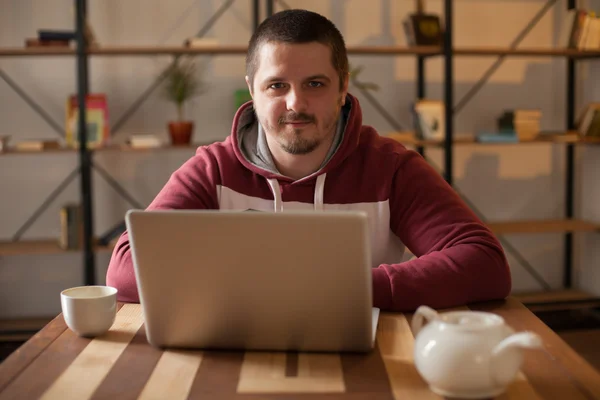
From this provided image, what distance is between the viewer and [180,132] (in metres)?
3.45

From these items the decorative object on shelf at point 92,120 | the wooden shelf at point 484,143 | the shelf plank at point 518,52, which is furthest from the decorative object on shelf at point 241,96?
the shelf plank at point 518,52

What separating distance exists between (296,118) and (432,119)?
191 cm

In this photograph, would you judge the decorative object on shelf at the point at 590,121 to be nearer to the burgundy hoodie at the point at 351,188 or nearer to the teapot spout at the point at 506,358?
the burgundy hoodie at the point at 351,188

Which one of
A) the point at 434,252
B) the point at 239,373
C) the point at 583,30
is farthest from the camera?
the point at 583,30

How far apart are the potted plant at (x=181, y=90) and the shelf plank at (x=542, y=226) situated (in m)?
1.57

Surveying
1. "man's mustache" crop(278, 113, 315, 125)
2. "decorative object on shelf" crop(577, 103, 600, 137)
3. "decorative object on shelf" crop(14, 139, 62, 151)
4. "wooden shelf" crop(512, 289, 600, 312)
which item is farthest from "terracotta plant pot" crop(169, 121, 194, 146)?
"decorative object on shelf" crop(577, 103, 600, 137)

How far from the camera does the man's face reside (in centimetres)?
177

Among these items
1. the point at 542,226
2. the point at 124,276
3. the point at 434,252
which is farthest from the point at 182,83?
the point at 434,252

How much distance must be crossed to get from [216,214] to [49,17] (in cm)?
292

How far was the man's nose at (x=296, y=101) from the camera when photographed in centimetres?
179

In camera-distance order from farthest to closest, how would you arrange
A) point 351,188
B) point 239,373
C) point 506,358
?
point 351,188 → point 239,373 → point 506,358

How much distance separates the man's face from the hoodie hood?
58mm

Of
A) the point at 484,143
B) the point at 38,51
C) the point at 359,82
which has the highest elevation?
the point at 38,51

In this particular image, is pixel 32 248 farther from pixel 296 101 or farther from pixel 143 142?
pixel 296 101
